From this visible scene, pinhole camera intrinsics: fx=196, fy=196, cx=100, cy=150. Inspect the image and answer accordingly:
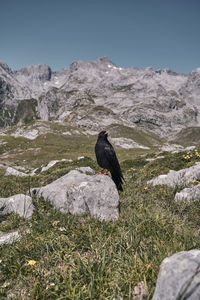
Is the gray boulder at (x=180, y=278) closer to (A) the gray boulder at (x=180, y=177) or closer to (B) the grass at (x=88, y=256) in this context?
(B) the grass at (x=88, y=256)

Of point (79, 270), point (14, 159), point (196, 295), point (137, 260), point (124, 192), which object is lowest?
point (14, 159)

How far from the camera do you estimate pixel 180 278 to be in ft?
8.14

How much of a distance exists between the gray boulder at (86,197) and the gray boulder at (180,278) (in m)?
3.33

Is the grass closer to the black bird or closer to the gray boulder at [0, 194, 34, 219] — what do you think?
the gray boulder at [0, 194, 34, 219]

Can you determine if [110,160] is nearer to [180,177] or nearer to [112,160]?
[112,160]

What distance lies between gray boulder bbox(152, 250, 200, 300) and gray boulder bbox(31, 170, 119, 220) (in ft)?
10.9

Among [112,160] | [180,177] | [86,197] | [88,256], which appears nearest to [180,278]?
[88,256]

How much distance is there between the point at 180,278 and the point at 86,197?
4.76m

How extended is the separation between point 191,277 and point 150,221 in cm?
226

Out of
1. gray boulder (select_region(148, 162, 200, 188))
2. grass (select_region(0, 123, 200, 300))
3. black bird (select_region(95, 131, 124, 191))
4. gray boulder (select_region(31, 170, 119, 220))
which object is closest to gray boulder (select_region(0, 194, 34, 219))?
gray boulder (select_region(31, 170, 119, 220))

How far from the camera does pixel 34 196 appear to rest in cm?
806

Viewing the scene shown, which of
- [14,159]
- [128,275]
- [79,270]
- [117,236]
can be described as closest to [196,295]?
[128,275]

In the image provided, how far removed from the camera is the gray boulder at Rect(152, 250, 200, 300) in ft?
7.64

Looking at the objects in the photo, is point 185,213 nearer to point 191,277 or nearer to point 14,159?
point 191,277
